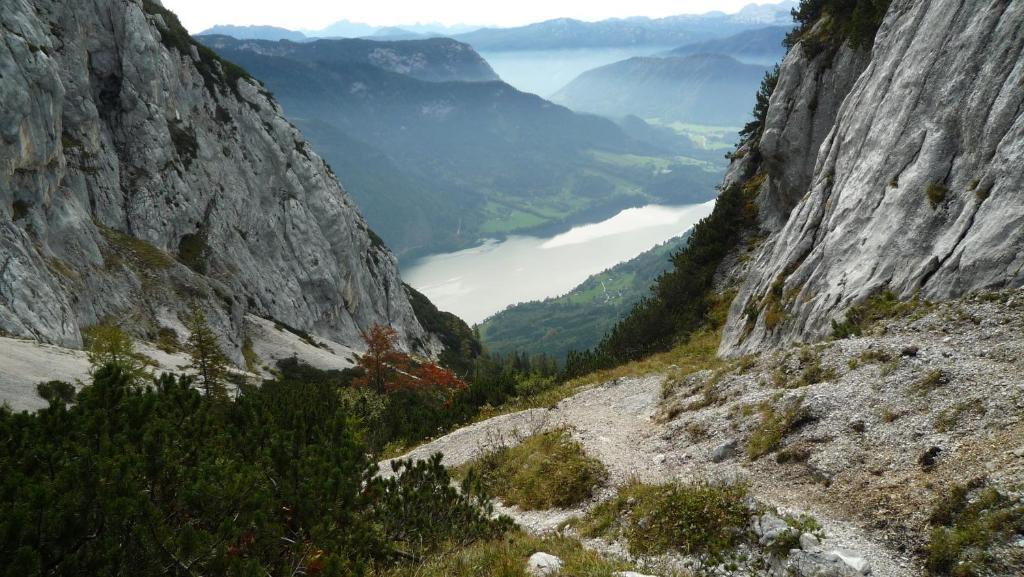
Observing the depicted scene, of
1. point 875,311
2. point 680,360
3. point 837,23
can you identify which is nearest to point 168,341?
point 680,360

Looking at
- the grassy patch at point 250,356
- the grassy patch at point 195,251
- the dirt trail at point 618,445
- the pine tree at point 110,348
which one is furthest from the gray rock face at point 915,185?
the grassy patch at point 195,251

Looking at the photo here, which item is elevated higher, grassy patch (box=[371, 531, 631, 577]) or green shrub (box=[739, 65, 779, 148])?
green shrub (box=[739, 65, 779, 148])

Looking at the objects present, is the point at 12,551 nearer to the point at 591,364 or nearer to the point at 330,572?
the point at 330,572

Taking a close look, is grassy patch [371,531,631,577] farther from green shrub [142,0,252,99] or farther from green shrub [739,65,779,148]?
green shrub [142,0,252,99]

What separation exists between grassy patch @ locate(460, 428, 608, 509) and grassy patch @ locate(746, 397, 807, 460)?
14.4ft

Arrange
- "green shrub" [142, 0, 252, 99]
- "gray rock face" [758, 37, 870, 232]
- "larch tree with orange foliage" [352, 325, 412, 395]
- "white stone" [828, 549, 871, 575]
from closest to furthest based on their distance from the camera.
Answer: "white stone" [828, 549, 871, 575]
"gray rock face" [758, 37, 870, 232]
"larch tree with orange foliage" [352, 325, 412, 395]
"green shrub" [142, 0, 252, 99]

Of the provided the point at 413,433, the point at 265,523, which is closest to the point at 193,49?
the point at 413,433

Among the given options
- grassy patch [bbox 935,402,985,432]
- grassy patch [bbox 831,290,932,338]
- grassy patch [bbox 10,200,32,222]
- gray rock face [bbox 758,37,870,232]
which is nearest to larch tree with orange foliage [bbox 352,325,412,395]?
grassy patch [bbox 10,200,32,222]

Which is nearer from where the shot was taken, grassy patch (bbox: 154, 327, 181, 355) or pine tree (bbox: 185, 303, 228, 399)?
pine tree (bbox: 185, 303, 228, 399)

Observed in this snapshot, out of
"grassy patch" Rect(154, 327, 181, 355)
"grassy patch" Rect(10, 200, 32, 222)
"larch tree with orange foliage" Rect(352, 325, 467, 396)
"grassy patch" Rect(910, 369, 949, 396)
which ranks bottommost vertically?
"larch tree with orange foliage" Rect(352, 325, 467, 396)

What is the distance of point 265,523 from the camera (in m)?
8.88

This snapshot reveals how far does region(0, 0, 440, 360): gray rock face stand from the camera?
47406 mm

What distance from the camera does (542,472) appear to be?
1883 centimetres

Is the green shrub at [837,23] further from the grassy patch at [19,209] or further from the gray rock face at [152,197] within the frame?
the grassy patch at [19,209]
